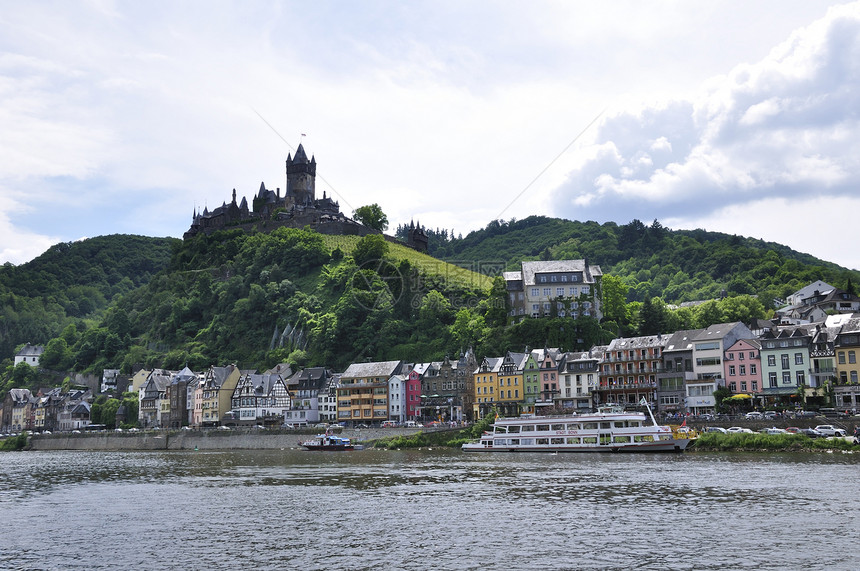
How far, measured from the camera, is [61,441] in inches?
5108

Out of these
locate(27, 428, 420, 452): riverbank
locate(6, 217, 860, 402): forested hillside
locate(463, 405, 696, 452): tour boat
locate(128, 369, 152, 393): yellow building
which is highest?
locate(6, 217, 860, 402): forested hillside

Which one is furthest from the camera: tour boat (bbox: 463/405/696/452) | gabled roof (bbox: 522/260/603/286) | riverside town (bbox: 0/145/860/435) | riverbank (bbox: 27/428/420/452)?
gabled roof (bbox: 522/260/603/286)

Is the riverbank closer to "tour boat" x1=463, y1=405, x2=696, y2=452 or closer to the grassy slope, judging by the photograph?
"tour boat" x1=463, y1=405, x2=696, y2=452

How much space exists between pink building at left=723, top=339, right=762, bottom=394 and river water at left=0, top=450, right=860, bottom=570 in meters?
30.0

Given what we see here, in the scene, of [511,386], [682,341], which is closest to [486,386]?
[511,386]

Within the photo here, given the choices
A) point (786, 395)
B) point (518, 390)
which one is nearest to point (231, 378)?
point (518, 390)

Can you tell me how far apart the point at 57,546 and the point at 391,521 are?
14199mm

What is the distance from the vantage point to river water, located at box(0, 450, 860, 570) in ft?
95.2

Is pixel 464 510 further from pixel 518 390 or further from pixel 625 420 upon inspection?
pixel 518 390

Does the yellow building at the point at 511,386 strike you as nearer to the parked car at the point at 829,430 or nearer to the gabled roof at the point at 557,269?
the gabled roof at the point at 557,269

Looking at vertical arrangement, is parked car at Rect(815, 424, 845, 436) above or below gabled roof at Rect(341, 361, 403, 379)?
below

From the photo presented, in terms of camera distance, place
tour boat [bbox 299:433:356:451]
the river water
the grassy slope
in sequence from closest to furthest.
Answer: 1. the river water
2. tour boat [bbox 299:433:356:451]
3. the grassy slope

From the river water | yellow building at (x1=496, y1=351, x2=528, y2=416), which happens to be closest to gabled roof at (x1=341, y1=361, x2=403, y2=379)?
yellow building at (x1=496, y1=351, x2=528, y2=416)

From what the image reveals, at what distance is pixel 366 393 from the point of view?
119938mm
